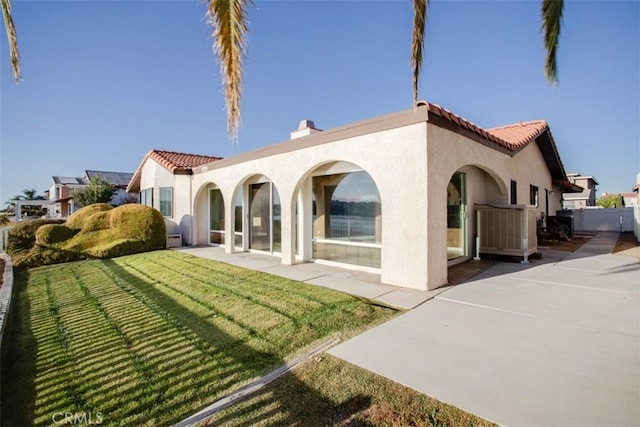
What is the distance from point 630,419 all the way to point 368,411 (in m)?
2.33

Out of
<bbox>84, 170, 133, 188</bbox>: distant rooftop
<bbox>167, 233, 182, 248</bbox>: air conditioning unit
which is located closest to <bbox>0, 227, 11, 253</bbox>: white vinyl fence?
Result: <bbox>167, 233, 182, 248</bbox>: air conditioning unit

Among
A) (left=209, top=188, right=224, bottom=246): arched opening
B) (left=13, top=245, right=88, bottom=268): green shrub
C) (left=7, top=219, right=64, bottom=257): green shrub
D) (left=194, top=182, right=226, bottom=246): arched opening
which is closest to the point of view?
(left=13, top=245, right=88, bottom=268): green shrub

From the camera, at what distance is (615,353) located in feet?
12.6

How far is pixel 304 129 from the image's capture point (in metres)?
12.4

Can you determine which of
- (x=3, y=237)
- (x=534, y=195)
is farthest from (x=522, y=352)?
(x=3, y=237)

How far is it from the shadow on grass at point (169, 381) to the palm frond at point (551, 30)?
6.54 m

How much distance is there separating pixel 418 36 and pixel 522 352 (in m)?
4.85

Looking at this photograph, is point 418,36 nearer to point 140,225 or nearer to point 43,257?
point 140,225

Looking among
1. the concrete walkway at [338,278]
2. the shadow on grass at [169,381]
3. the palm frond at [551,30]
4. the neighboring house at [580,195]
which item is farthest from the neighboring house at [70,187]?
the neighboring house at [580,195]

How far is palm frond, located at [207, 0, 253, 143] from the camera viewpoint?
3.34m

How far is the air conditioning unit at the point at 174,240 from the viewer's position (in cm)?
1570

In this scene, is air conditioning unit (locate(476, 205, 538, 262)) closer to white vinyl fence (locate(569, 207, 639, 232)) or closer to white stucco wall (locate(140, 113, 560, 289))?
white stucco wall (locate(140, 113, 560, 289))

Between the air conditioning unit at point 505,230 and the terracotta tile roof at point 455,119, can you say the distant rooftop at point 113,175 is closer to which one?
the air conditioning unit at point 505,230

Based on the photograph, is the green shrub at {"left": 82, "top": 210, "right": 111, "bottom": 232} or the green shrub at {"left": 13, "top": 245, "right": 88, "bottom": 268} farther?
the green shrub at {"left": 82, "top": 210, "right": 111, "bottom": 232}
